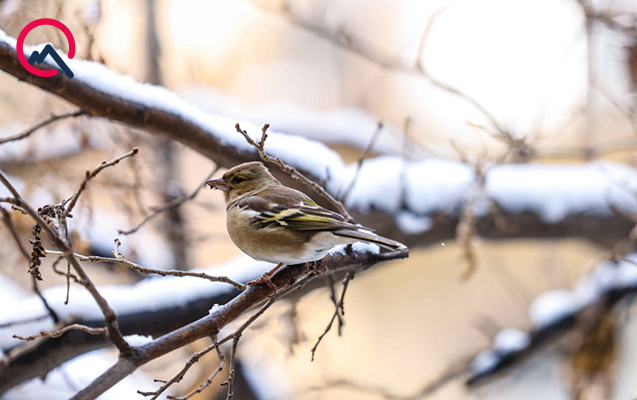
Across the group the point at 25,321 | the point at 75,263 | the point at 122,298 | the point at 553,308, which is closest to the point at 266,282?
the point at 75,263

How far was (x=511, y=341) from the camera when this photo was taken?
3.29 m

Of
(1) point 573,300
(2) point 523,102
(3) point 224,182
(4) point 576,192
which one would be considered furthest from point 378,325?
(3) point 224,182

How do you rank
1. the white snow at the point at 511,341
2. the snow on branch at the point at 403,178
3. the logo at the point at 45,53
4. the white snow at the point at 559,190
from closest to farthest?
the logo at the point at 45,53, the snow on branch at the point at 403,178, the white snow at the point at 559,190, the white snow at the point at 511,341

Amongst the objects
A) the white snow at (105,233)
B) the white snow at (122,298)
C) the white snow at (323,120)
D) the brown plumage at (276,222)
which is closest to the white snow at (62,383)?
the white snow at (122,298)

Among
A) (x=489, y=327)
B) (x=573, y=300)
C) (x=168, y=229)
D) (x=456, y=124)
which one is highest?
(x=168, y=229)

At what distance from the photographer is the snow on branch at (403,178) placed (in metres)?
1.69

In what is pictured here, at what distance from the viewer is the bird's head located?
1.69 meters

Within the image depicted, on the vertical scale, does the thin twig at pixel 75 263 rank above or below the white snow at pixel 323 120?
below

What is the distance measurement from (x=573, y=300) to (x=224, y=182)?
251 cm

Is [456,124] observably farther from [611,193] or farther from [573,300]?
[573,300]

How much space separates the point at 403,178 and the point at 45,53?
1.71 meters

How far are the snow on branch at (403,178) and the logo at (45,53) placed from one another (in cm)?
2

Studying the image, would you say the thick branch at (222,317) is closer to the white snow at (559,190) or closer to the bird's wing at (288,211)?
the bird's wing at (288,211)

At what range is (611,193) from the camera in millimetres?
3184
